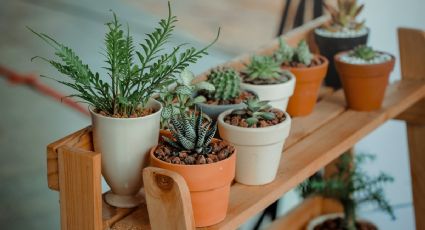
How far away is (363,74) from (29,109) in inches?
31.0

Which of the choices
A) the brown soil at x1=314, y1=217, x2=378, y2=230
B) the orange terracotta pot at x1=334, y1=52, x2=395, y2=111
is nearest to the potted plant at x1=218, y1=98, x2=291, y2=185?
the orange terracotta pot at x1=334, y1=52, x2=395, y2=111

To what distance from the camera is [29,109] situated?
1737 millimetres

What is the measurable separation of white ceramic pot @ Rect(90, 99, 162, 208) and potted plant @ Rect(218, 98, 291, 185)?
0.15m

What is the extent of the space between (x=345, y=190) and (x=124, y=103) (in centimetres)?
119

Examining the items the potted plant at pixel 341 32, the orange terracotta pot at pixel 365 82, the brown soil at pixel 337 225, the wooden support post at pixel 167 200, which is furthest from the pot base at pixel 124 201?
the brown soil at pixel 337 225

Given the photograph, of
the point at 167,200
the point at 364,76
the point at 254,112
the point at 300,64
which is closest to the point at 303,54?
the point at 300,64

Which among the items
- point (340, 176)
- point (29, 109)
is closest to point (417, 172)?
point (340, 176)

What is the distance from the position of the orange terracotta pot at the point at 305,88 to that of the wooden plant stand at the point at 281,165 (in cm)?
→ 3

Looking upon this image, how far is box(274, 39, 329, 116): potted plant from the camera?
70.3 inches

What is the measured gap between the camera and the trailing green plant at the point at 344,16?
2023 mm

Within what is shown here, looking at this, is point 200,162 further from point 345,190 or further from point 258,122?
point 345,190

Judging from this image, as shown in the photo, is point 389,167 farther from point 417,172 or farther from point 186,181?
point 186,181

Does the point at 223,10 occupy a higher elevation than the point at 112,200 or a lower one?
higher

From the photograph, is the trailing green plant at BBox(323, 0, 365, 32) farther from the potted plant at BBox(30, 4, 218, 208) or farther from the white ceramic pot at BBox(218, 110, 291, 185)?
the potted plant at BBox(30, 4, 218, 208)
